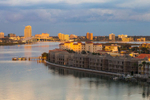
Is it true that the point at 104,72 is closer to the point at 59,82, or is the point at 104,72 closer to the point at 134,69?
the point at 134,69

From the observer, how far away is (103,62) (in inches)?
444

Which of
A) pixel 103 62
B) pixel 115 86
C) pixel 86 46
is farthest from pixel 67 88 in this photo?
pixel 86 46

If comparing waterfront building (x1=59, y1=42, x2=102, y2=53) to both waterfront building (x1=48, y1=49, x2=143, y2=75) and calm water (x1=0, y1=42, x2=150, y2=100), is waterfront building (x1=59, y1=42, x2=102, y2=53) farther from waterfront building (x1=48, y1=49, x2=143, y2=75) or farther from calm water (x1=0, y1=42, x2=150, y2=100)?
calm water (x1=0, y1=42, x2=150, y2=100)

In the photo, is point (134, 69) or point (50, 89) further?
point (134, 69)

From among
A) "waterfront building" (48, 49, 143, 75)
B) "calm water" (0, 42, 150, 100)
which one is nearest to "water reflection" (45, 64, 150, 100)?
"calm water" (0, 42, 150, 100)

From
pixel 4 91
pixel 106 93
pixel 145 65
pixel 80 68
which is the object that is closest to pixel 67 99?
pixel 106 93

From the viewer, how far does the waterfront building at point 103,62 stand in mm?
10258

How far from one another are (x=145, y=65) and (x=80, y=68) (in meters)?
3.36

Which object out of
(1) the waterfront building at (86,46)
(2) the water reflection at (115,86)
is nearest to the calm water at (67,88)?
(2) the water reflection at (115,86)

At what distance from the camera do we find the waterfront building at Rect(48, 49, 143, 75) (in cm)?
1026

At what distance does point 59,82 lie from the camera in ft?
30.5

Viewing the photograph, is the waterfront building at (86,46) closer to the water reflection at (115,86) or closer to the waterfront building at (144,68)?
the water reflection at (115,86)

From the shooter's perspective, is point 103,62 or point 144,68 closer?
point 144,68

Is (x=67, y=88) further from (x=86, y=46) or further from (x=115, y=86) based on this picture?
(x=86, y=46)
